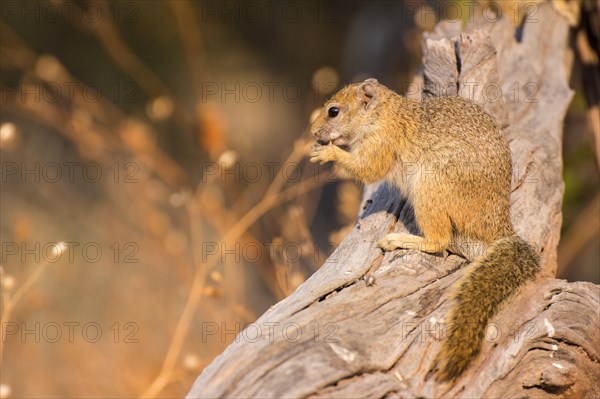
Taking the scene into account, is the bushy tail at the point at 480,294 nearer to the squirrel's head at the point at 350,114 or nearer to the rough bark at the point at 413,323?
the rough bark at the point at 413,323

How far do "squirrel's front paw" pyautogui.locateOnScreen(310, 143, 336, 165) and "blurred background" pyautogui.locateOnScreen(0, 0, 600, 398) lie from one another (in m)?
0.40

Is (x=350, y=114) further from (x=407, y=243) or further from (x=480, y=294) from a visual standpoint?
(x=480, y=294)

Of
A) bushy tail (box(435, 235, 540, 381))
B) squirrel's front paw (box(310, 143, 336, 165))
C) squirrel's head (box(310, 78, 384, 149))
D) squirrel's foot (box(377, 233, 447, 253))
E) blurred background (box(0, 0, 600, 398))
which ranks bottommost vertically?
bushy tail (box(435, 235, 540, 381))

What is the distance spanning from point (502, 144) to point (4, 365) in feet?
10.7

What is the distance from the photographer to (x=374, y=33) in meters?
7.46

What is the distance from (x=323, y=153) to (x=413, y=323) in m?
0.98

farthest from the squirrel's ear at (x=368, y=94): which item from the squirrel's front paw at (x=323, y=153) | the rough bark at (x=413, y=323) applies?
the rough bark at (x=413, y=323)

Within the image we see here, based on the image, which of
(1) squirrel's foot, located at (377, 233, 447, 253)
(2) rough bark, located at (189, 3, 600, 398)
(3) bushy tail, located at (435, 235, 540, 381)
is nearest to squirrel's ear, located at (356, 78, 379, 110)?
(2) rough bark, located at (189, 3, 600, 398)

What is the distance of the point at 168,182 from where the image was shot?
4602 millimetres

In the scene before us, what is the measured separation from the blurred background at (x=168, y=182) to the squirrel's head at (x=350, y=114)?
14.4 inches

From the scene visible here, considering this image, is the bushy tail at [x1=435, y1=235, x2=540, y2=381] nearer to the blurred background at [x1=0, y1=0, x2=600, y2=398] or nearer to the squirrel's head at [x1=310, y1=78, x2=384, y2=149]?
the squirrel's head at [x1=310, y1=78, x2=384, y2=149]

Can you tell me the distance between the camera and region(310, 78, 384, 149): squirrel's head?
3.10 meters

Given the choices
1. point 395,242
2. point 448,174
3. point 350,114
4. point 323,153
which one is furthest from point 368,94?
point 395,242

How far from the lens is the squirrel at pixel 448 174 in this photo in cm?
240
